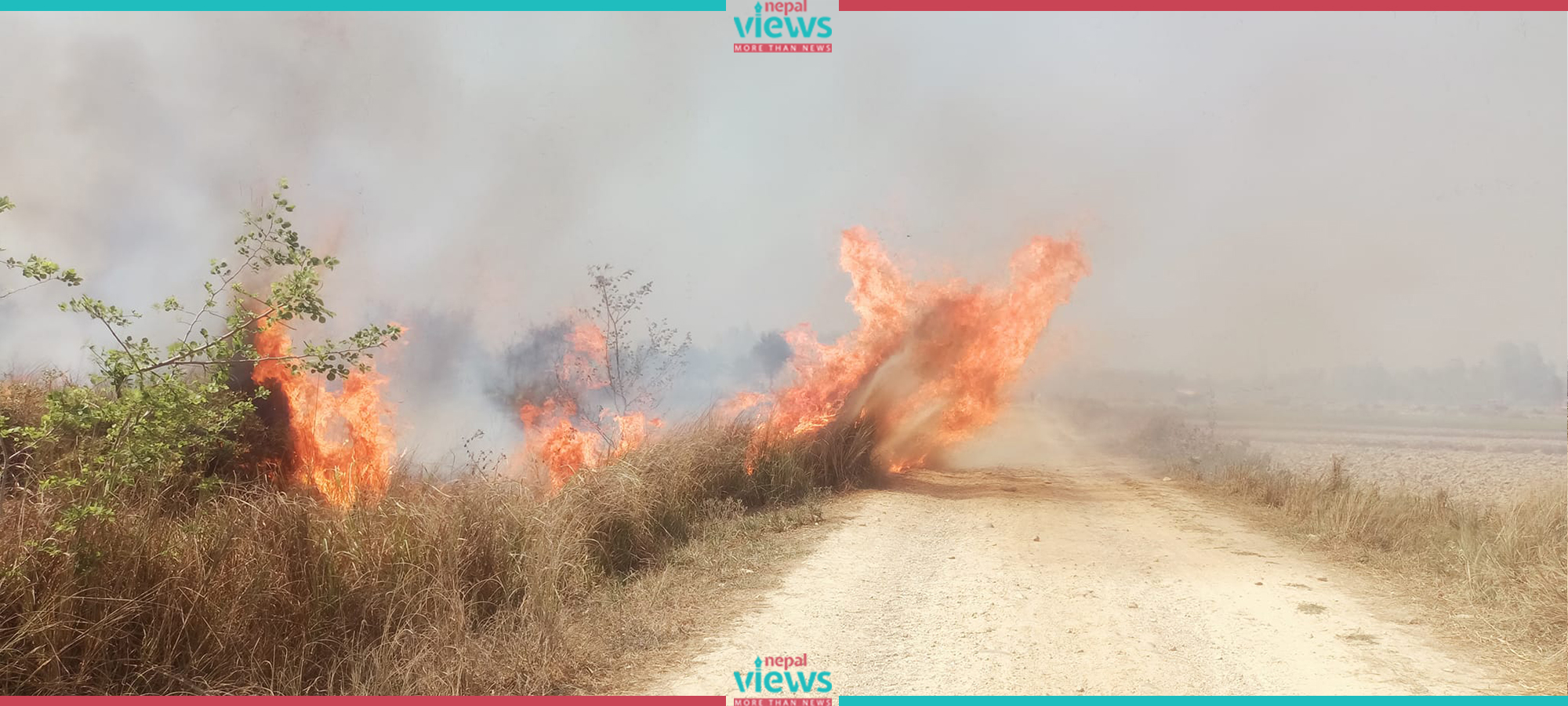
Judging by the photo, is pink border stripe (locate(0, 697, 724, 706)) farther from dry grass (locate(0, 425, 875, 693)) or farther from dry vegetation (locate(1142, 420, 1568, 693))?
dry vegetation (locate(1142, 420, 1568, 693))

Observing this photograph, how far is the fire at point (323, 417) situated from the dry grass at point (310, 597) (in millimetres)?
3983

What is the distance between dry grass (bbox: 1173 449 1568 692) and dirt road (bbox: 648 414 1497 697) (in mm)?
551

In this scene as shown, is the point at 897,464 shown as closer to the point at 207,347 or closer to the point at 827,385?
the point at 827,385

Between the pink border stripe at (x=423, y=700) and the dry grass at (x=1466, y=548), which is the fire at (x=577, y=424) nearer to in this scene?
the pink border stripe at (x=423, y=700)

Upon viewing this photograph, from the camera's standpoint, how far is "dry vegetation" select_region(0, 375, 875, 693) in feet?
17.4

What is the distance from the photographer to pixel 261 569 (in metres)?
6.12

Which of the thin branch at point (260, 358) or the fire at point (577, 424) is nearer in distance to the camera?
the thin branch at point (260, 358)

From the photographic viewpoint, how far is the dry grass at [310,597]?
5.29 metres

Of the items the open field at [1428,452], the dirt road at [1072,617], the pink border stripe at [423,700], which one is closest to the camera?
the pink border stripe at [423,700]

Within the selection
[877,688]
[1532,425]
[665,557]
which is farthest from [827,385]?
[1532,425]

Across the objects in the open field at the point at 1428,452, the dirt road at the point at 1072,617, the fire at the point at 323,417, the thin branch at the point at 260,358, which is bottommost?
the open field at the point at 1428,452

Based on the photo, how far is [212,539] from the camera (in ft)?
20.1

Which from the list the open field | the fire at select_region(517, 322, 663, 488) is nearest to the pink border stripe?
the fire at select_region(517, 322, 663, 488)

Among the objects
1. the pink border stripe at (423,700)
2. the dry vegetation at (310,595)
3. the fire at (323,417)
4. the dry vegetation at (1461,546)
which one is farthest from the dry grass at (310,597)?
the dry vegetation at (1461,546)
